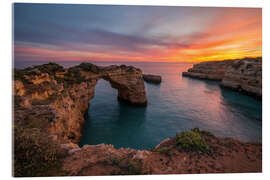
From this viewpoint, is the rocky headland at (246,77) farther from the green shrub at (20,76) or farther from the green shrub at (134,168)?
the green shrub at (20,76)

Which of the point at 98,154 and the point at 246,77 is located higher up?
the point at 246,77

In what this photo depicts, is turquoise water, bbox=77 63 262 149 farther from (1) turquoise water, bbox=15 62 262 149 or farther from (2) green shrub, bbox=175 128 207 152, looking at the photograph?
(2) green shrub, bbox=175 128 207 152

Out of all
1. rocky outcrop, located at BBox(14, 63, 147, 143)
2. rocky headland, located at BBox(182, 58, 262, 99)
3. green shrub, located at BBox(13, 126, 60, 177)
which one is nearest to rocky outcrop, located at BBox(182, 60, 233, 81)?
rocky headland, located at BBox(182, 58, 262, 99)

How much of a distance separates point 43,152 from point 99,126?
7.92m

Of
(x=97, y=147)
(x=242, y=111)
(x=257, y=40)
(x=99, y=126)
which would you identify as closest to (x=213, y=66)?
(x=242, y=111)

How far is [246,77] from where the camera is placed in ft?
65.1

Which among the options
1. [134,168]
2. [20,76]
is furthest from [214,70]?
[20,76]

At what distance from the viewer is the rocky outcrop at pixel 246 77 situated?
17.9 meters

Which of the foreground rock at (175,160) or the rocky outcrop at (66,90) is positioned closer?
the foreground rock at (175,160)

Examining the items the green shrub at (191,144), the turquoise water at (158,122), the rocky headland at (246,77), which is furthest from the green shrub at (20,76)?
the rocky headland at (246,77)

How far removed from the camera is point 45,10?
415 cm

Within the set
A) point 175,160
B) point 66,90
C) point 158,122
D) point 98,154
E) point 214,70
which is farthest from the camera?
point 214,70

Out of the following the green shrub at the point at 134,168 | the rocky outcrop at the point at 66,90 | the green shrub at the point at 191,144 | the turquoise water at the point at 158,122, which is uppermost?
the rocky outcrop at the point at 66,90

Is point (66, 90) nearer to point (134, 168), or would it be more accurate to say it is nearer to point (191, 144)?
point (134, 168)
